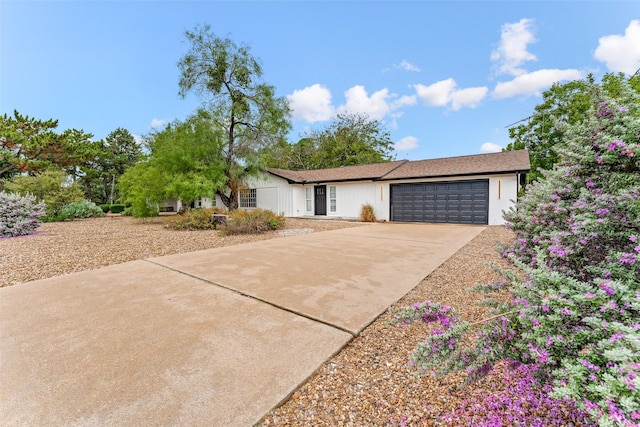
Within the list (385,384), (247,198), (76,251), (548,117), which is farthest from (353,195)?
(548,117)

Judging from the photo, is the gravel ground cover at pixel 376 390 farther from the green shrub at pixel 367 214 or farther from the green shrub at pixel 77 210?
the green shrub at pixel 77 210

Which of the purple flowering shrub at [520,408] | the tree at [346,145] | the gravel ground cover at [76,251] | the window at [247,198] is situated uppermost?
the tree at [346,145]

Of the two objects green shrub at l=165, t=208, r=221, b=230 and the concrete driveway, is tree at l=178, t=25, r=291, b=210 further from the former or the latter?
the concrete driveway

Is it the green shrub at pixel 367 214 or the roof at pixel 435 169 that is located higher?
the roof at pixel 435 169

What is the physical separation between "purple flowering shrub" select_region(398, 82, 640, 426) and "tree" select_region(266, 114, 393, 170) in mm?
25500

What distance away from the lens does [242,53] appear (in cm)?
1395

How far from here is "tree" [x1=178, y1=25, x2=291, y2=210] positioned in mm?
13711

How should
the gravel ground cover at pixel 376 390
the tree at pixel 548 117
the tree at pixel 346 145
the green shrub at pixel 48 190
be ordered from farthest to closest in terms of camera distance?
the tree at pixel 346 145, the tree at pixel 548 117, the green shrub at pixel 48 190, the gravel ground cover at pixel 376 390

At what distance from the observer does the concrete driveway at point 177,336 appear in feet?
5.56

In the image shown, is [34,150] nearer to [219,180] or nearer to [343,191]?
[219,180]

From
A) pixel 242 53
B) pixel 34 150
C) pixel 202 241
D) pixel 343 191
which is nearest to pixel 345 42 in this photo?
pixel 242 53

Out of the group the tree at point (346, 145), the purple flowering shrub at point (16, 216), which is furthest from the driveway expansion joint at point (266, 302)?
the tree at point (346, 145)

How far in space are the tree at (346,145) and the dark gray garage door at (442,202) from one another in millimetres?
13715

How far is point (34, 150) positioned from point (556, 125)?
25.5m
